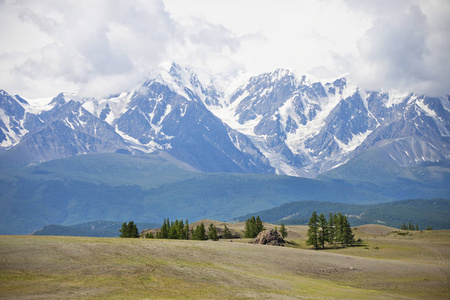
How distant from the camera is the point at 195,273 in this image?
70750 millimetres

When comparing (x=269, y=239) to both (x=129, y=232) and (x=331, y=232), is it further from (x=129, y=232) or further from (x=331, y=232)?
(x=129, y=232)

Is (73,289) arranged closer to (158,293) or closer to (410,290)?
(158,293)

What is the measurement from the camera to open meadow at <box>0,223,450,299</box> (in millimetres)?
59000

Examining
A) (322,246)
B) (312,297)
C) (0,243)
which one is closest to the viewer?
(312,297)

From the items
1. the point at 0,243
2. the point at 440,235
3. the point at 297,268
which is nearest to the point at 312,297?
the point at 297,268

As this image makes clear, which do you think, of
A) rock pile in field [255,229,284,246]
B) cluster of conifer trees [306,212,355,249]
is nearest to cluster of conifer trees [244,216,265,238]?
cluster of conifer trees [306,212,355,249]

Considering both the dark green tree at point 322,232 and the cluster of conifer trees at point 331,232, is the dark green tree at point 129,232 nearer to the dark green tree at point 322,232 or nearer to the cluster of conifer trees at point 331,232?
the cluster of conifer trees at point 331,232

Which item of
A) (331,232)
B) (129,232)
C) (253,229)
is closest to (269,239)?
(331,232)

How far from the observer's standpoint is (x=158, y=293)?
58.5m

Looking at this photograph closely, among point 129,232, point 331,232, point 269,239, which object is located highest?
point 129,232

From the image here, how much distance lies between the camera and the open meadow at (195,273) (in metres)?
59.0

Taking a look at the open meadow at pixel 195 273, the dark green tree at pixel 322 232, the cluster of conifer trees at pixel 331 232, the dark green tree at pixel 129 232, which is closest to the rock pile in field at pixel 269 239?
the cluster of conifer trees at pixel 331 232

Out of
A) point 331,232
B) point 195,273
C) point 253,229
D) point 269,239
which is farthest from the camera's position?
point 253,229

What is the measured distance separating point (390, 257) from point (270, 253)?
1283 inches
